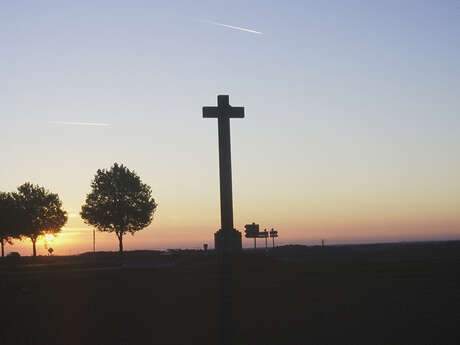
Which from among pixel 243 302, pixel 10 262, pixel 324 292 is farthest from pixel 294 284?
pixel 10 262

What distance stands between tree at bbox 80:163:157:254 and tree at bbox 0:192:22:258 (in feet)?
34.0

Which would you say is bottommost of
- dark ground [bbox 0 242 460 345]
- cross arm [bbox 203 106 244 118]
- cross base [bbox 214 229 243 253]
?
dark ground [bbox 0 242 460 345]

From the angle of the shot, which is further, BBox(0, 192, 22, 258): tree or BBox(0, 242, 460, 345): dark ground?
BBox(0, 192, 22, 258): tree

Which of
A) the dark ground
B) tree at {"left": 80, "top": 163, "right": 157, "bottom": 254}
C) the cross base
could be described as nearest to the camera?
the cross base

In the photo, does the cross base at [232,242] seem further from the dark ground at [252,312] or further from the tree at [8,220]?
the tree at [8,220]

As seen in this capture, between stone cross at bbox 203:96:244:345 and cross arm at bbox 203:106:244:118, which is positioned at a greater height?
cross arm at bbox 203:106:244:118

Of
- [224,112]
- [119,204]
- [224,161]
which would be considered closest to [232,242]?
[224,161]

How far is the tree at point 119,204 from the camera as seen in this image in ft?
253

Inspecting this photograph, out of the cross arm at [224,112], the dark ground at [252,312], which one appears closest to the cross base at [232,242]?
the cross arm at [224,112]

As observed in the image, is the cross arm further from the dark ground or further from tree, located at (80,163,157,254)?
tree, located at (80,163,157,254)

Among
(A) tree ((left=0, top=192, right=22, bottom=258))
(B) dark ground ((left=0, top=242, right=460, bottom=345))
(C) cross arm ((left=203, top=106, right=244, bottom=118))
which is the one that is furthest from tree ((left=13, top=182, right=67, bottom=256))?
(C) cross arm ((left=203, top=106, right=244, bottom=118))

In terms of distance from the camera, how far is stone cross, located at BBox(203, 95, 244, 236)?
10.7 metres

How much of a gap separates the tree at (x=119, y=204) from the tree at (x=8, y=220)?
1036 centimetres

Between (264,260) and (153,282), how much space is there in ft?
57.6
